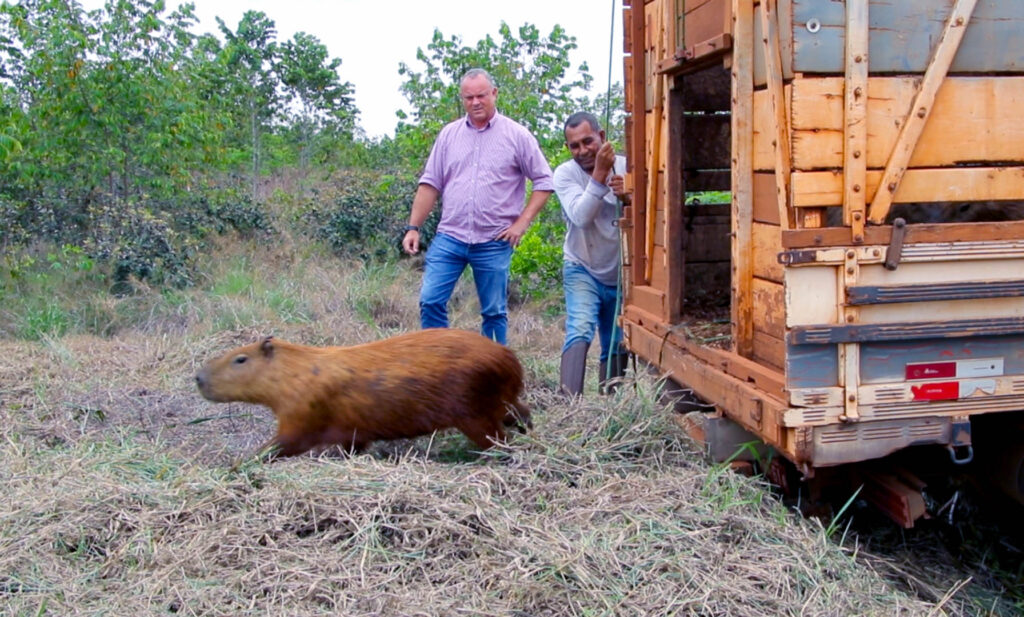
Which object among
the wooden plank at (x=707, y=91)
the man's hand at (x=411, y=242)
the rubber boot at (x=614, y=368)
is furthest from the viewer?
the man's hand at (x=411, y=242)

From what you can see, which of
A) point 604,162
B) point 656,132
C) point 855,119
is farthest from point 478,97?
point 855,119

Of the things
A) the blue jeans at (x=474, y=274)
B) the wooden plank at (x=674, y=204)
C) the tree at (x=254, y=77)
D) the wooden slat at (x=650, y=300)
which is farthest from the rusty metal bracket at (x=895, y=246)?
the tree at (x=254, y=77)

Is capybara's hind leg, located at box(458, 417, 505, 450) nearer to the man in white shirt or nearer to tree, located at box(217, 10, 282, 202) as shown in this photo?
the man in white shirt

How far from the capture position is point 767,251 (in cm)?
399

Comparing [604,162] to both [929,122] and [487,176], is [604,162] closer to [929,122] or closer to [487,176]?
[487,176]

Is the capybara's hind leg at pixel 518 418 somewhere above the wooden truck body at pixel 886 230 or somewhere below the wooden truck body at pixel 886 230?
below

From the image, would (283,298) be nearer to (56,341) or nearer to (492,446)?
(56,341)

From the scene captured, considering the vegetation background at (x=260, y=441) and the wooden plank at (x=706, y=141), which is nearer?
the vegetation background at (x=260, y=441)

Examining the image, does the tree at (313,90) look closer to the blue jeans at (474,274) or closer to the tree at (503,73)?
the tree at (503,73)

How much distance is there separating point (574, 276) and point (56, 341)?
4395mm

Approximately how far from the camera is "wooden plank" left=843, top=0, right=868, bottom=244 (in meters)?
3.59

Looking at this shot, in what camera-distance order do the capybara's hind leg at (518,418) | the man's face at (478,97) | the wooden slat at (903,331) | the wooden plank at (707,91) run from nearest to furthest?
the wooden slat at (903,331), the capybara's hind leg at (518,418), the wooden plank at (707,91), the man's face at (478,97)

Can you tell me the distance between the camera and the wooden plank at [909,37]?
142 inches

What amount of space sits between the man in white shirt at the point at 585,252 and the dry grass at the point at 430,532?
0.75 m
